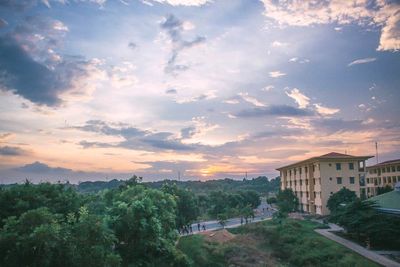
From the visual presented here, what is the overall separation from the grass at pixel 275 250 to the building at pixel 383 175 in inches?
1613

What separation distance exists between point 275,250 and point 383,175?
57.8 m

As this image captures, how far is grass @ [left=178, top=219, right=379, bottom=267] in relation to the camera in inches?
1184

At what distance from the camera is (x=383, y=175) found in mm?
81938

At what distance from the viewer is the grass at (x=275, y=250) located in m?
30.1

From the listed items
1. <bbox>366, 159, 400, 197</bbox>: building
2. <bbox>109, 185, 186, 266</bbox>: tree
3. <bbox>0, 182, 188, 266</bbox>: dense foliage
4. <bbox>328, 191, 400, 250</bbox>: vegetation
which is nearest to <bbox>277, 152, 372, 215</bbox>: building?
<bbox>366, 159, 400, 197</bbox>: building

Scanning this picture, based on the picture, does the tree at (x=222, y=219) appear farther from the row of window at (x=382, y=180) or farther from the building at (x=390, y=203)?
the row of window at (x=382, y=180)

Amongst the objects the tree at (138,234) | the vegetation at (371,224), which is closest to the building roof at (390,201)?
the vegetation at (371,224)

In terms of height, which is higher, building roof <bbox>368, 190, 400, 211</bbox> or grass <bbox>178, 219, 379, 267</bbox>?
building roof <bbox>368, 190, 400, 211</bbox>

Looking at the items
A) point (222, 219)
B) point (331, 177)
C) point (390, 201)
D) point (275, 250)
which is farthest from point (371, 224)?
point (331, 177)

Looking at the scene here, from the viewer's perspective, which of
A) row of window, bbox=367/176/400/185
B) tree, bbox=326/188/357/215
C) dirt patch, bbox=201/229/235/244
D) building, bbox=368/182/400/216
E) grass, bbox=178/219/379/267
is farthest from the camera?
row of window, bbox=367/176/400/185

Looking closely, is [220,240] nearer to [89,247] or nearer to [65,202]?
[65,202]

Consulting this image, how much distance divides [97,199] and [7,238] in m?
25.2

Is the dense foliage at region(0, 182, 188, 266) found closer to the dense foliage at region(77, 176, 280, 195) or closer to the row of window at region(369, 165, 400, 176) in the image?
the row of window at region(369, 165, 400, 176)

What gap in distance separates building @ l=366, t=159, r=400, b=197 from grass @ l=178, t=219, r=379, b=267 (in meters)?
41.0
